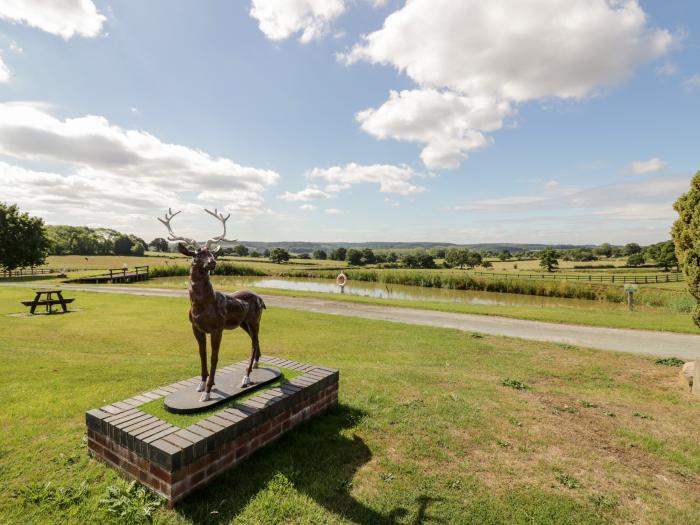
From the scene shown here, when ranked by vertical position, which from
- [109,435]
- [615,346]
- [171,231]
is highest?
[171,231]

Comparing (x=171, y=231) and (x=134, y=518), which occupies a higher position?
(x=171, y=231)

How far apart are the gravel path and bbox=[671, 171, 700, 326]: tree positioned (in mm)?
4621

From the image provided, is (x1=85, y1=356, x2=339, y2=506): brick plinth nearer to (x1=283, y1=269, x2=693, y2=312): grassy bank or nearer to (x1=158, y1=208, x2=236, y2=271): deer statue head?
(x1=158, y1=208, x2=236, y2=271): deer statue head

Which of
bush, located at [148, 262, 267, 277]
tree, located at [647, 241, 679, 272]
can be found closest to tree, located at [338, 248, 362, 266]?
bush, located at [148, 262, 267, 277]

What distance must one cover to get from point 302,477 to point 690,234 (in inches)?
414

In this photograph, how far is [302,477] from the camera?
473cm

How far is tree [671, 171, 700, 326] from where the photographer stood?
8.44 meters

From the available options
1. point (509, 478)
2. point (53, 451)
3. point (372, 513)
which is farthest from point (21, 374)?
point (509, 478)

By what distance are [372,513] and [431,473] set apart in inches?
46.0

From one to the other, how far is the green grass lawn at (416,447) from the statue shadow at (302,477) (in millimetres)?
19

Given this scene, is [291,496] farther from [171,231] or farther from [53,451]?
[171,231]

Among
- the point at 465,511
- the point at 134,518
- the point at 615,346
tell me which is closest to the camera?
the point at 134,518

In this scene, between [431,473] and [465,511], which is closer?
[465,511]

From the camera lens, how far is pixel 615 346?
13.6m
